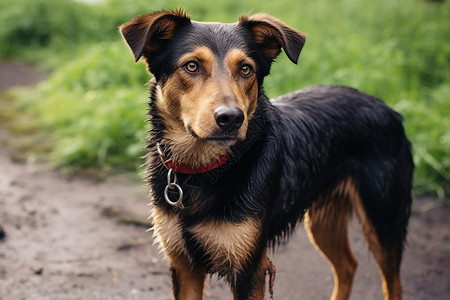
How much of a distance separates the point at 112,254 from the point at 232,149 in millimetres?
2010

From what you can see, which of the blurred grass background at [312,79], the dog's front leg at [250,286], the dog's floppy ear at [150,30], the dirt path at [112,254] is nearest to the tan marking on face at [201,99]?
the dog's floppy ear at [150,30]

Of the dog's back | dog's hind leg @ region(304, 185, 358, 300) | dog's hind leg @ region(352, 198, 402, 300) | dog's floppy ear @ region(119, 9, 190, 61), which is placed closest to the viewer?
dog's floppy ear @ region(119, 9, 190, 61)

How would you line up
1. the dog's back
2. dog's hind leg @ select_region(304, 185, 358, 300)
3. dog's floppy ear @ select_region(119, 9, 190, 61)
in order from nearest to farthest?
dog's floppy ear @ select_region(119, 9, 190, 61) → the dog's back → dog's hind leg @ select_region(304, 185, 358, 300)

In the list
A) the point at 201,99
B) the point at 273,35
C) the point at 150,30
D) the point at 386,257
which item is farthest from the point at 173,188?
the point at 386,257

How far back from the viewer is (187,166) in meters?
2.86

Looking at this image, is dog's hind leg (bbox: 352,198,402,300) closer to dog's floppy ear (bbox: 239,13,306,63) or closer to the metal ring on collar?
dog's floppy ear (bbox: 239,13,306,63)

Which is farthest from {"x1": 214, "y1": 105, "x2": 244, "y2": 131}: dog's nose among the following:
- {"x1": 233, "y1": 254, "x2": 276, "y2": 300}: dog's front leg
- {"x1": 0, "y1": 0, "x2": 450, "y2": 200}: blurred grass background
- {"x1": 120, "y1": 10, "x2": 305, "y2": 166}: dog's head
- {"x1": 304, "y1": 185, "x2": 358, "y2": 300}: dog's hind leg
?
{"x1": 0, "y1": 0, "x2": 450, "y2": 200}: blurred grass background

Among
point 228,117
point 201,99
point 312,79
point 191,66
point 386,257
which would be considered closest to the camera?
point 228,117

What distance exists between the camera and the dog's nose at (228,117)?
2455mm

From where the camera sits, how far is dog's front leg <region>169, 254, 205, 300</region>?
292 cm

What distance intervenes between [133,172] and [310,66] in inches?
123

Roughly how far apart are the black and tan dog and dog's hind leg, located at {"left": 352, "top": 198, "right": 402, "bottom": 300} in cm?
17

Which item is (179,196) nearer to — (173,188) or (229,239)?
(173,188)

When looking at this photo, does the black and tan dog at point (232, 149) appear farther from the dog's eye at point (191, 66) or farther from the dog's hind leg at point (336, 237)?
the dog's hind leg at point (336, 237)
